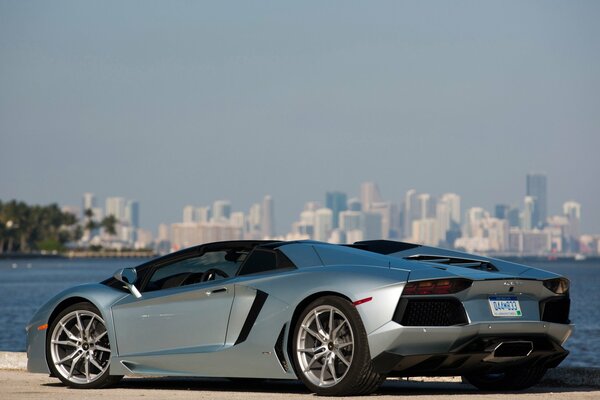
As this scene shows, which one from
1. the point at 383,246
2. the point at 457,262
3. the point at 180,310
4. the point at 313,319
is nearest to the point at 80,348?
the point at 180,310

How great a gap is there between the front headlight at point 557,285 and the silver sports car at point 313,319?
10 mm

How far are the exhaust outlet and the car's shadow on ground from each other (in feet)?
1.38

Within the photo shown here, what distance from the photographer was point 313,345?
953 cm

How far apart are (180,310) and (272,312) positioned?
87 centimetres

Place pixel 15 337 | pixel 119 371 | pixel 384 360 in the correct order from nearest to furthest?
pixel 384 360 → pixel 119 371 → pixel 15 337

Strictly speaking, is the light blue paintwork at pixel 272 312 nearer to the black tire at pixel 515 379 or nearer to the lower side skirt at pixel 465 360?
the lower side skirt at pixel 465 360

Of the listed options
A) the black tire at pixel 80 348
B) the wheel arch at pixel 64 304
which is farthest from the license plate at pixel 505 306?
the wheel arch at pixel 64 304

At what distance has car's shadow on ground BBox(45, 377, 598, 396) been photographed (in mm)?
10008

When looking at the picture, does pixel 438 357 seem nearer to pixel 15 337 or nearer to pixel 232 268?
pixel 232 268

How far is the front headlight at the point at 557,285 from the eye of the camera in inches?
381

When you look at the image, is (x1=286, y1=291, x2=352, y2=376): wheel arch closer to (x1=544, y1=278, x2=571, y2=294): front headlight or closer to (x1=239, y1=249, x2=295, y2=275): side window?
(x1=239, y1=249, x2=295, y2=275): side window

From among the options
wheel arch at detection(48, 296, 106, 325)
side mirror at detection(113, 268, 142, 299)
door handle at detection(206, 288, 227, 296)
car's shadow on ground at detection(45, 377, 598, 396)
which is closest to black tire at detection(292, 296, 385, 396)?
car's shadow on ground at detection(45, 377, 598, 396)

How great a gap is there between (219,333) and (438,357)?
1.75 meters

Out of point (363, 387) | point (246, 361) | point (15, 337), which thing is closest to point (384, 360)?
point (363, 387)
